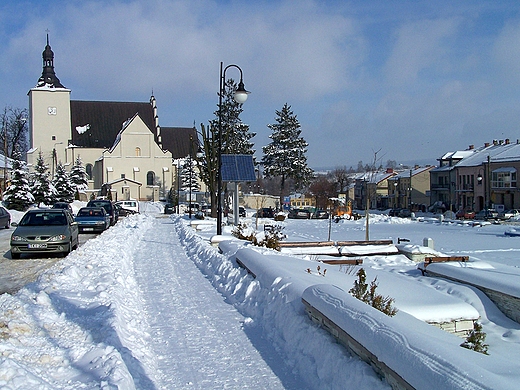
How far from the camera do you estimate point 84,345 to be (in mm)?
6109

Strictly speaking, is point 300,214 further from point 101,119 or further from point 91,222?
point 101,119

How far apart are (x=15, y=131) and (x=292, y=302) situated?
8632 centimetres

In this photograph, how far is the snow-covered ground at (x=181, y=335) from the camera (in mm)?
5145

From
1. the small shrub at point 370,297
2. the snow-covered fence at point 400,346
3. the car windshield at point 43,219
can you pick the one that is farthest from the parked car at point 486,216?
the snow-covered fence at point 400,346

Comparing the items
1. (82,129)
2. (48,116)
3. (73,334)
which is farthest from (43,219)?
(82,129)

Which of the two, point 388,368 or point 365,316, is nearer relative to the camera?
point 388,368

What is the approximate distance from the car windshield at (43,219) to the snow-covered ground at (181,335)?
6.58 metres

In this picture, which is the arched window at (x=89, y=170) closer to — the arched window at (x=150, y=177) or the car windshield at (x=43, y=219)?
the arched window at (x=150, y=177)

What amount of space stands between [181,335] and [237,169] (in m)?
19.5

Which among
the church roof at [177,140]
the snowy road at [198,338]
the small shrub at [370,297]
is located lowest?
the snowy road at [198,338]

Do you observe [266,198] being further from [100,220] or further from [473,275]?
[473,275]

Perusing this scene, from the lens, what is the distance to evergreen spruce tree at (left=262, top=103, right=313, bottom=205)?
226 ft

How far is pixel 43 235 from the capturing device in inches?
660

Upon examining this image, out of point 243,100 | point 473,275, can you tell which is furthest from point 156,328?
point 243,100
